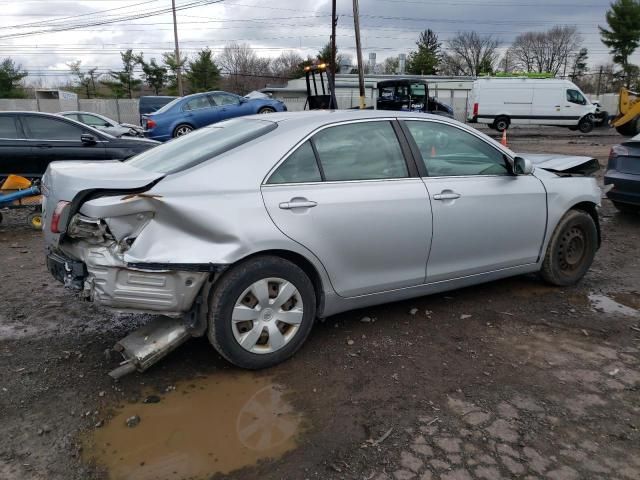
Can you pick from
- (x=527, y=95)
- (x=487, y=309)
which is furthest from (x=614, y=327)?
(x=527, y=95)

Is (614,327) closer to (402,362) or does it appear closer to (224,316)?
(402,362)

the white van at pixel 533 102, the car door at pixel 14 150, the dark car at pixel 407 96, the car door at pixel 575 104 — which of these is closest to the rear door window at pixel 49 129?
the car door at pixel 14 150

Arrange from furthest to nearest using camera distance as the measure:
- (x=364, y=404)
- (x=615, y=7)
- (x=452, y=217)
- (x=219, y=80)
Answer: (x=615, y=7)
(x=219, y=80)
(x=452, y=217)
(x=364, y=404)

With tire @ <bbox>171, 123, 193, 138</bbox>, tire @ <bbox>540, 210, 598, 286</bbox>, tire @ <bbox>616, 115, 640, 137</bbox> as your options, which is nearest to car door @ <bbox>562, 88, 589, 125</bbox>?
tire @ <bbox>616, 115, 640, 137</bbox>

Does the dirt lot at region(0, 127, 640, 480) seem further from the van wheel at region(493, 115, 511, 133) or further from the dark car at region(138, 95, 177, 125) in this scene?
the van wheel at region(493, 115, 511, 133)

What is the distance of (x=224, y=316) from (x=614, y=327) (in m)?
2.95

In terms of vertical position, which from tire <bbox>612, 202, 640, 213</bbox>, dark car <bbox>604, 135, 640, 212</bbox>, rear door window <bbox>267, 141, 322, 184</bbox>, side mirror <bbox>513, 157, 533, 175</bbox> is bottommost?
tire <bbox>612, 202, 640, 213</bbox>

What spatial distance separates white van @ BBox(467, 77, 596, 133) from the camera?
2759 centimetres

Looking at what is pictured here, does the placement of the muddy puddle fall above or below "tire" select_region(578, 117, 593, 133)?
below

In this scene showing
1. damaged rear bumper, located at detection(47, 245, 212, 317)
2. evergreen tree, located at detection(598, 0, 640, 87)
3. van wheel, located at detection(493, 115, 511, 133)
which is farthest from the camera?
evergreen tree, located at detection(598, 0, 640, 87)

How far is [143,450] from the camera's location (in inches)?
105

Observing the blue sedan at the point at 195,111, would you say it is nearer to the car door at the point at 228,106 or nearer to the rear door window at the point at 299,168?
the car door at the point at 228,106

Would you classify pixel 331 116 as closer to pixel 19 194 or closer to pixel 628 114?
pixel 19 194

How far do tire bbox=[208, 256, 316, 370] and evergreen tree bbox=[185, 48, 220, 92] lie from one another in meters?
47.3
